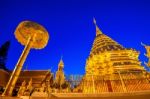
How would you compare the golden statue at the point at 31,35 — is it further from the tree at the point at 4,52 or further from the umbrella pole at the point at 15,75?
the tree at the point at 4,52

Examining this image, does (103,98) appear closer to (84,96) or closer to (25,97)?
(84,96)

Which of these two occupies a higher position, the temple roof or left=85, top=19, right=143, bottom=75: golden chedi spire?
the temple roof

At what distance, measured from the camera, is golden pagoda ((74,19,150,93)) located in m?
20.7

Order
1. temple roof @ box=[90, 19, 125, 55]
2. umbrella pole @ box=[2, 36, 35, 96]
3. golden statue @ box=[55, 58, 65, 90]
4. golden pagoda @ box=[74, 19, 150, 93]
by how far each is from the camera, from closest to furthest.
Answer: umbrella pole @ box=[2, 36, 35, 96] → golden pagoda @ box=[74, 19, 150, 93] → golden statue @ box=[55, 58, 65, 90] → temple roof @ box=[90, 19, 125, 55]

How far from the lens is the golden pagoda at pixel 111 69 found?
68.0 feet

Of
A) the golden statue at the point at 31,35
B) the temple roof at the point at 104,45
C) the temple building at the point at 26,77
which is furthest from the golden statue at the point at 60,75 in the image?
the golden statue at the point at 31,35

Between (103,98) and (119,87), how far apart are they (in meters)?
15.7

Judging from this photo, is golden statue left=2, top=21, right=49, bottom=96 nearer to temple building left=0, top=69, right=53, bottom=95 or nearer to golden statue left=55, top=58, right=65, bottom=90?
temple building left=0, top=69, right=53, bottom=95

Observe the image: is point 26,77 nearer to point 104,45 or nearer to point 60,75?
point 60,75

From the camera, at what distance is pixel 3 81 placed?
69.7 feet

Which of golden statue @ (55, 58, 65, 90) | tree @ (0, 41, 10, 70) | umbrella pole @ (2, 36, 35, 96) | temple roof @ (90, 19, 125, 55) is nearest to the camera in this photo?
umbrella pole @ (2, 36, 35, 96)

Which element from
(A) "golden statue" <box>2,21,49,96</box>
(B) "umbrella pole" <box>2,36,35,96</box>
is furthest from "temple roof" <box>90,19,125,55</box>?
(B) "umbrella pole" <box>2,36,35,96</box>

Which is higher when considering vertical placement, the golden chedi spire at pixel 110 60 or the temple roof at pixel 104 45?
the temple roof at pixel 104 45

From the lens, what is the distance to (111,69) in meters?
30.0
